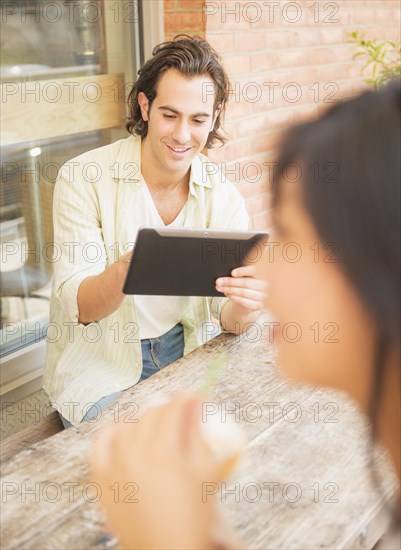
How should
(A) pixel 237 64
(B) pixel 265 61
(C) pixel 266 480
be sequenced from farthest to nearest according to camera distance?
(B) pixel 265 61, (A) pixel 237 64, (C) pixel 266 480

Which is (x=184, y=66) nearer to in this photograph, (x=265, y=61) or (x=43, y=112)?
(x=43, y=112)

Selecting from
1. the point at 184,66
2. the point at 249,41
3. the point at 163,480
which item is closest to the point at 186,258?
the point at 184,66

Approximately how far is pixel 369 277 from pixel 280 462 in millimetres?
639

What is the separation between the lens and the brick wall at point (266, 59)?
3.01 m

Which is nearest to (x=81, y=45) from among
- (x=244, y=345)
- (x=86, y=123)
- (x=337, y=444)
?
(x=86, y=123)

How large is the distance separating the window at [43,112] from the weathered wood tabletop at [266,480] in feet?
4.37

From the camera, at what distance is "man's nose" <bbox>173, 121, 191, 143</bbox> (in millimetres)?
2145

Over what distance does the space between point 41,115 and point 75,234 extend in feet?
2.88

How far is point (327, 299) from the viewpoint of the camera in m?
0.85

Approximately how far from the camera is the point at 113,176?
2.14 m

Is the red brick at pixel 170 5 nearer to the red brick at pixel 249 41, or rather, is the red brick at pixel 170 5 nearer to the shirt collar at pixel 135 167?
the red brick at pixel 249 41

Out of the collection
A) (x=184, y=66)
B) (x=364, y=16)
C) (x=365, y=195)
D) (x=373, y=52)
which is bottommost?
(x=365, y=195)

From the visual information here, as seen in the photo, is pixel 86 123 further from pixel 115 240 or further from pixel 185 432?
pixel 185 432

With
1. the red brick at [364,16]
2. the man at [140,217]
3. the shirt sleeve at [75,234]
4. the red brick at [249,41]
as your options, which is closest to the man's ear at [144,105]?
the man at [140,217]
